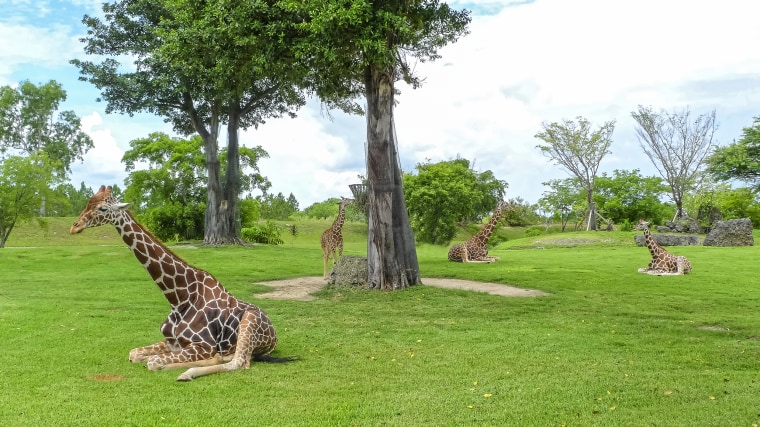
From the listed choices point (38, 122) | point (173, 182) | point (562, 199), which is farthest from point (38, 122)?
point (562, 199)

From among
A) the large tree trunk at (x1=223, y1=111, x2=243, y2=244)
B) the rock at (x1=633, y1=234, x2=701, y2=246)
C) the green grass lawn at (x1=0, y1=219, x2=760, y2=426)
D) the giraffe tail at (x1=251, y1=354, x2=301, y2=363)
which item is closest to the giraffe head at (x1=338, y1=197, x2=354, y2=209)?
the green grass lawn at (x1=0, y1=219, x2=760, y2=426)

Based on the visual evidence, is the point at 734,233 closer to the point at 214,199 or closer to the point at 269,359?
the point at 214,199

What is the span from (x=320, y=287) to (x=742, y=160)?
4138 cm

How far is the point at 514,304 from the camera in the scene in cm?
1239

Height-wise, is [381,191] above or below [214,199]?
below

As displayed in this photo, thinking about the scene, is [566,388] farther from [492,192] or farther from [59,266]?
[492,192]

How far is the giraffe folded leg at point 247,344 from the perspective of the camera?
21.7ft

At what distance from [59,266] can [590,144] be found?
38.5 meters

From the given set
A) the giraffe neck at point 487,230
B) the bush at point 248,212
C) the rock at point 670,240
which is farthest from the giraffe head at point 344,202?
the bush at point 248,212

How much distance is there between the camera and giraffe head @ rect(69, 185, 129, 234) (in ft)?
22.6

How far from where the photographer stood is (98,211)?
6.97 m

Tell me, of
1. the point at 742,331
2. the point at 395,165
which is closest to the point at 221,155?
the point at 395,165

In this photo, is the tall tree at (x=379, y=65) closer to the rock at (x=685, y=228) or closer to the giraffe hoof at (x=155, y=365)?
the giraffe hoof at (x=155, y=365)

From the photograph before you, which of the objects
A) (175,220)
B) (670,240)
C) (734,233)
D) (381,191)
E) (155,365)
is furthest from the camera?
(175,220)
